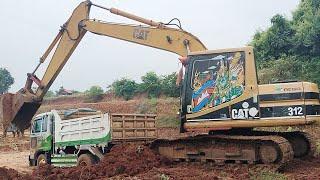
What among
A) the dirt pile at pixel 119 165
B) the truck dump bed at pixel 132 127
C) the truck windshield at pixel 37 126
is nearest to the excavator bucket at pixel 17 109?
the truck windshield at pixel 37 126

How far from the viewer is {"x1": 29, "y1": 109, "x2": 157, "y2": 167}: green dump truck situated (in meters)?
12.6

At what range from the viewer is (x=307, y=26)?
86.9 feet

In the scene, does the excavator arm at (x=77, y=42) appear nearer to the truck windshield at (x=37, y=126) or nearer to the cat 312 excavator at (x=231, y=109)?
the cat 312 excavator at (x=231, y=109)

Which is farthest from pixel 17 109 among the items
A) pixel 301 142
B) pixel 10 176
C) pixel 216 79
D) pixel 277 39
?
pixel 277 39

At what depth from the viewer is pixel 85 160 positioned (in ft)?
42.5

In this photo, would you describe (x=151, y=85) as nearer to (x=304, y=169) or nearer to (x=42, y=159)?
(x=42, y=159)

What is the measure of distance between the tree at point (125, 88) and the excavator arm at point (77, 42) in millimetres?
22859

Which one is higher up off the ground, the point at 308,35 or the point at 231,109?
the point at 308,35

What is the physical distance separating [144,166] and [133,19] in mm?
5274

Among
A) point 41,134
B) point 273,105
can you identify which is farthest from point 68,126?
point 273,105

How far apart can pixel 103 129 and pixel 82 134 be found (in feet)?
3.59

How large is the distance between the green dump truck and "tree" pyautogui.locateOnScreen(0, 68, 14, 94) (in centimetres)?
5850

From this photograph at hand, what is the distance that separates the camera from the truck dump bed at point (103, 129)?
41.1 ft

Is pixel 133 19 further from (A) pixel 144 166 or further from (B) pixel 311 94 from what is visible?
(B) pixel 311 94
